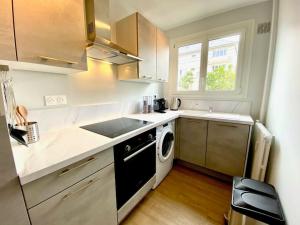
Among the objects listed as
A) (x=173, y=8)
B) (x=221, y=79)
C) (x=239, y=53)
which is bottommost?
(x=221, y=79)

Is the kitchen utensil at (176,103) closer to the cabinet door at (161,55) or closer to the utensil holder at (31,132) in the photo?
the cabinet door at (161,55)

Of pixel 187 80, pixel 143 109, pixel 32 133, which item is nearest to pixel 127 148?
pixel 32 133

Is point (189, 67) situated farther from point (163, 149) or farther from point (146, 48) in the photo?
point (163, 149)

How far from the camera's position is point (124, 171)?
1.13m

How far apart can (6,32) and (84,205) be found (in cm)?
110

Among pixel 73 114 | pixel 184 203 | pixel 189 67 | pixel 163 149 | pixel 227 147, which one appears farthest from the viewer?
pixel 189 67

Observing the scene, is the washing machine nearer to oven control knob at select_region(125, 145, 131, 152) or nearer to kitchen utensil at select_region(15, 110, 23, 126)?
oven control knob at select_region(125, 145, 131, 152)

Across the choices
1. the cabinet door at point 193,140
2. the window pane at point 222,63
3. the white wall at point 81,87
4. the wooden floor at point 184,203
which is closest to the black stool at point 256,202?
the wooden floor at point 184,203

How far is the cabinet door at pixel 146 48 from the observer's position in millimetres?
1610

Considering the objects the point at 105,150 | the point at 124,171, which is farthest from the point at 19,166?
the point at 124,171

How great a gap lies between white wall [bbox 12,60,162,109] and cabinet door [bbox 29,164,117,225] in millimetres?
803

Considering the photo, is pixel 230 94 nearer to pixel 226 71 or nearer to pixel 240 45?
pixel 226 71

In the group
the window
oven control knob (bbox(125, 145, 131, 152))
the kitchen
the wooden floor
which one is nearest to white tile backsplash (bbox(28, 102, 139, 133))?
the kitchen

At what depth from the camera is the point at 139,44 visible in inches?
62.9
